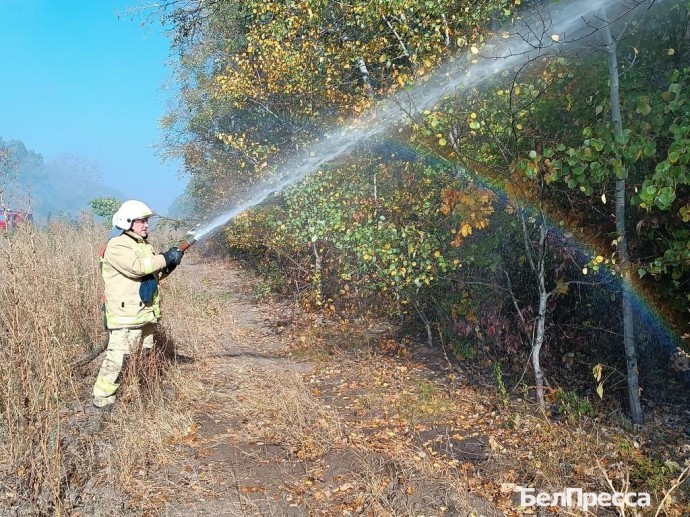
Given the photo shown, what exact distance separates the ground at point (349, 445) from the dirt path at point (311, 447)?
1cm

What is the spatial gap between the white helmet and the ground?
5.98ft

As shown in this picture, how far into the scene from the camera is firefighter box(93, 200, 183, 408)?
529cm

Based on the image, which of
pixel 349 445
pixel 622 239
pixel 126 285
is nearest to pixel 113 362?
pixel 126 285

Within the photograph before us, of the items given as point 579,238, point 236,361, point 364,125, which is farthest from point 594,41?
point 236,361

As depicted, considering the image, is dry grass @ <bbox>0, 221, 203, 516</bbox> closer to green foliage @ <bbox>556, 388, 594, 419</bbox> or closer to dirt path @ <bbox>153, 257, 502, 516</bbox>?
dirt path @ <bbox>153, 257, 502, 516</bbox>

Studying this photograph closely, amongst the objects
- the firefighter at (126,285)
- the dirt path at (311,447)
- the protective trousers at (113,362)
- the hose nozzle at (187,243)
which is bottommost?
the dirt path at (311,447)

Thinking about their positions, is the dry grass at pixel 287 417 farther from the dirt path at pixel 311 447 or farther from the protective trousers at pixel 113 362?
the protective trousers at pixel 113 362

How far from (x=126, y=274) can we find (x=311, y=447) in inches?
101

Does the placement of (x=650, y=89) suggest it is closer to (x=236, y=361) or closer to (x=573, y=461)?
(x=573, y=461)

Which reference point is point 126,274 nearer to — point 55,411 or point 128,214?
point 128,214

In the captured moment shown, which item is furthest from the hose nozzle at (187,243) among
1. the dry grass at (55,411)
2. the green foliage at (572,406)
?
the green foliage at (572,406)

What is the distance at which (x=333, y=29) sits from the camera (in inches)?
319

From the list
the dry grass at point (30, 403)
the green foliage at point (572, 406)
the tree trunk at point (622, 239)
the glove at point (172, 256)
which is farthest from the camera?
the glove at point (172, 256)

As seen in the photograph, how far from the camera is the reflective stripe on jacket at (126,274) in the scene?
209 inches
